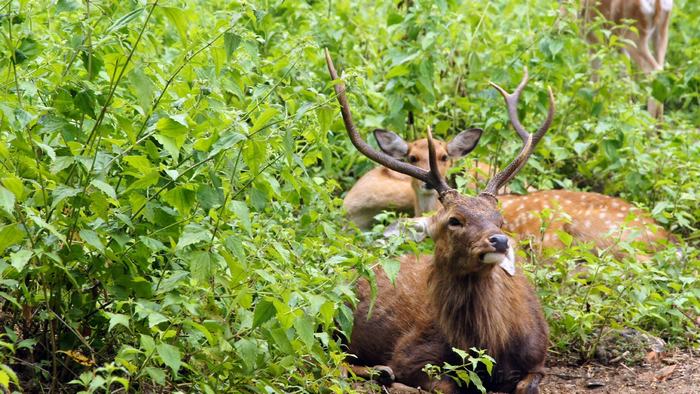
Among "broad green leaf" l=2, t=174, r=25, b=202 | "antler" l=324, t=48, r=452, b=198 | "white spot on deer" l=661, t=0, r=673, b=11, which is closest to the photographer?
"broad green leaf" l=2, t=174, r=25, b=202

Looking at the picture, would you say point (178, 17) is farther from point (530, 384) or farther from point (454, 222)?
point (530, 384)

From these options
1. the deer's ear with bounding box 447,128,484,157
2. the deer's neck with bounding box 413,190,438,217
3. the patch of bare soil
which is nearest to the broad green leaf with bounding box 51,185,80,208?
the patch of bare soil

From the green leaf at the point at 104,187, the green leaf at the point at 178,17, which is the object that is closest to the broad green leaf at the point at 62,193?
the green leaf at the point at 104,187

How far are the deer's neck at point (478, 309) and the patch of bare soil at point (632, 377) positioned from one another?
445 millimetres

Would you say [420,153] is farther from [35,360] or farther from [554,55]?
[35,360]

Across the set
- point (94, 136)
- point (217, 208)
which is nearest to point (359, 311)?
point (217, 208)

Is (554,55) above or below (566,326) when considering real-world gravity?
above

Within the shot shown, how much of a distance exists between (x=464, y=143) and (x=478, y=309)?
276 centimetres

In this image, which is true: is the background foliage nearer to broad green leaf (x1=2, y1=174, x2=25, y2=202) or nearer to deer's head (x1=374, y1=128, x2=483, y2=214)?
broad green leaf (x1=2, y1=174, x2=25, y2=202)

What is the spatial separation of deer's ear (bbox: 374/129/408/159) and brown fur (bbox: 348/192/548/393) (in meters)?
2.26

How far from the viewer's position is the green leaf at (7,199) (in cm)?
415

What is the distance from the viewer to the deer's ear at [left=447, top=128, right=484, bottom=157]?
8.95 meters

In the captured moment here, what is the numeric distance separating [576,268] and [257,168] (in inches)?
140

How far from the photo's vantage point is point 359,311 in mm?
7082
